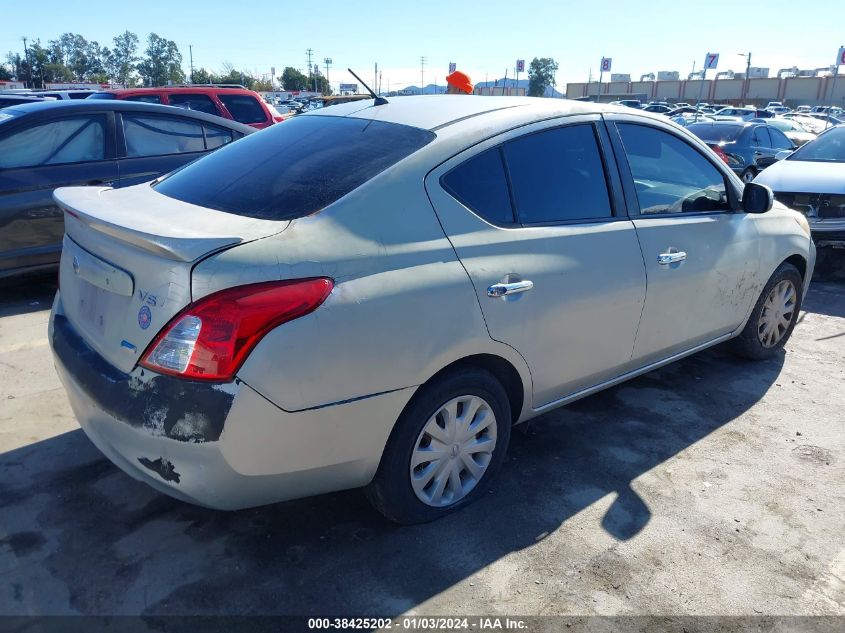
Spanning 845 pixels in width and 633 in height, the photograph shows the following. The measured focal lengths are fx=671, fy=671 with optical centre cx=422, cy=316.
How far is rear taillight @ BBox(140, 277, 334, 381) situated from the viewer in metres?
2.12

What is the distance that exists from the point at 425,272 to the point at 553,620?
1328 mm

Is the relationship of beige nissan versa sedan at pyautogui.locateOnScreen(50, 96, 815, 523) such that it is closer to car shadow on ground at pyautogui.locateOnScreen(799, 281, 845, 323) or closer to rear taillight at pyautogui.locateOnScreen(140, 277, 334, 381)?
rear taillight at pyautogui.locateOnScreen(140, 277, 334, 381)

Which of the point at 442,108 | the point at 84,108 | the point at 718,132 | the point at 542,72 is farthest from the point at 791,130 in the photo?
the point at 542,72

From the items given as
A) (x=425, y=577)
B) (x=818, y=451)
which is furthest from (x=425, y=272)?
(x=818, y=451)

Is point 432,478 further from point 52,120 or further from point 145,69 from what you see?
point 145,69

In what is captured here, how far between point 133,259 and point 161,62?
340 ft

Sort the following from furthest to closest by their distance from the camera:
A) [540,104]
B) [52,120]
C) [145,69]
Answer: [145,69] → [52,120] → [540,104]

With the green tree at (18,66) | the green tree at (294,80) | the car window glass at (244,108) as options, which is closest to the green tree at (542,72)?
the green tree at (294,80)

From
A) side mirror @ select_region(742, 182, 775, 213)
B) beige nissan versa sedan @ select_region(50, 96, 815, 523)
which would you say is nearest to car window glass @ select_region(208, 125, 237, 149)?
beige nissan versa sedan @ select_region(50, 96, 815, 523)

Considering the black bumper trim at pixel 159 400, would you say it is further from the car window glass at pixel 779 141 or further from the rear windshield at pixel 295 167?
the car window glass at pixel 779 141

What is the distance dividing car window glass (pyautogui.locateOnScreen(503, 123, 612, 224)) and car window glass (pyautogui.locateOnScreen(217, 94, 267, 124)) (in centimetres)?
817

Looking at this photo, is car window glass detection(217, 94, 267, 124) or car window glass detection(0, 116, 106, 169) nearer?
car window glass detection(0, 116, 106, 169)

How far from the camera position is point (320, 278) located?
2256 millimetres

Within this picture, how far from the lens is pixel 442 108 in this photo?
10.2 feet
